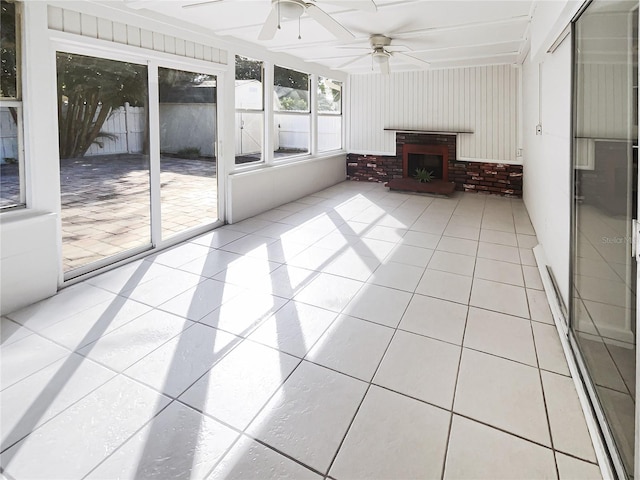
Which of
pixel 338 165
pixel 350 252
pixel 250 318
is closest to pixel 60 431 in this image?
pixel 250 318

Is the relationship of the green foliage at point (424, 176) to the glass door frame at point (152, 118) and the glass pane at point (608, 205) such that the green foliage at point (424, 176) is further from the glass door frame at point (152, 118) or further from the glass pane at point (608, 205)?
the glass pane at point (608, 205)

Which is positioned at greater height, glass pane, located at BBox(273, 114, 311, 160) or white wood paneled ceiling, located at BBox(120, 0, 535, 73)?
white wood paneled ceiling, located at BBox(120, 0, 535, 73)

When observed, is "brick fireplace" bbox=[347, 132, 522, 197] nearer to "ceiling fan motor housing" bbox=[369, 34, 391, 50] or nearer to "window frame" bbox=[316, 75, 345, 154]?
"window frame" bbox=[316, 75, 345, 154]

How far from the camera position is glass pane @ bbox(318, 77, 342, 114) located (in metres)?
7.83

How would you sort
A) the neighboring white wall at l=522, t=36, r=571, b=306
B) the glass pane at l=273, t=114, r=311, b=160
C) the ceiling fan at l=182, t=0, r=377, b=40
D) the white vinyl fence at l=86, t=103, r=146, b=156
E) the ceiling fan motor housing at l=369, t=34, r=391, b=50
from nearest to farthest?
the neighboring white wall at l=522, t=36, r=571, b=306
the ceiling fan at l=182, t=0, r=377, b=40
the white vinyl fence at l=86, t=103, r=146, b=156
the ceiling fan motor housing at l=369, t=34, r=391, b=50
the glass pane at l=273, t=114, r=311, b=160

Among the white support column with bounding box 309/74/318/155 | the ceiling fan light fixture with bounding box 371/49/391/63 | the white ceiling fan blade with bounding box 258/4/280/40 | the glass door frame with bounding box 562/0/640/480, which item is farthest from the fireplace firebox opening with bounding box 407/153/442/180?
the glass door frame with bounding box 562/0/640/480

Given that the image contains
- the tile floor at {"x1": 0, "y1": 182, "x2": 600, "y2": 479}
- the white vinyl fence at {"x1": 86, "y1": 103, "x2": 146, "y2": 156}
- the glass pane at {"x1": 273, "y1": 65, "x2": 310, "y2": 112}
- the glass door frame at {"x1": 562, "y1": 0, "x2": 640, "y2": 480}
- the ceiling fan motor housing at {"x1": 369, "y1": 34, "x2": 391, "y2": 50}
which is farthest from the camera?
the glass pane at {"x1": 273, "y1": 65, "x2": 310, "y2": 112}

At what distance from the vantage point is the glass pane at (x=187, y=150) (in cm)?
429

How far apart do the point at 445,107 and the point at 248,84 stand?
4.12 metres

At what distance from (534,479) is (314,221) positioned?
4.27 metres

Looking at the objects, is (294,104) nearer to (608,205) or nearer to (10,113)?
(10,113)

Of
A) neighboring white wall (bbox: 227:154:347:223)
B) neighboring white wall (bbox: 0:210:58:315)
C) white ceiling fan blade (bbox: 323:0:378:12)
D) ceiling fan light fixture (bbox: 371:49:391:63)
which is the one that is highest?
ceiling fan light fixture (bbox: 371:49:391:63)

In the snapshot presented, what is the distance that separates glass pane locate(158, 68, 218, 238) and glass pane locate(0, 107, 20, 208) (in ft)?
4.58

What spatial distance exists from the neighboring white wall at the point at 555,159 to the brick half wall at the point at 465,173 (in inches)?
118
